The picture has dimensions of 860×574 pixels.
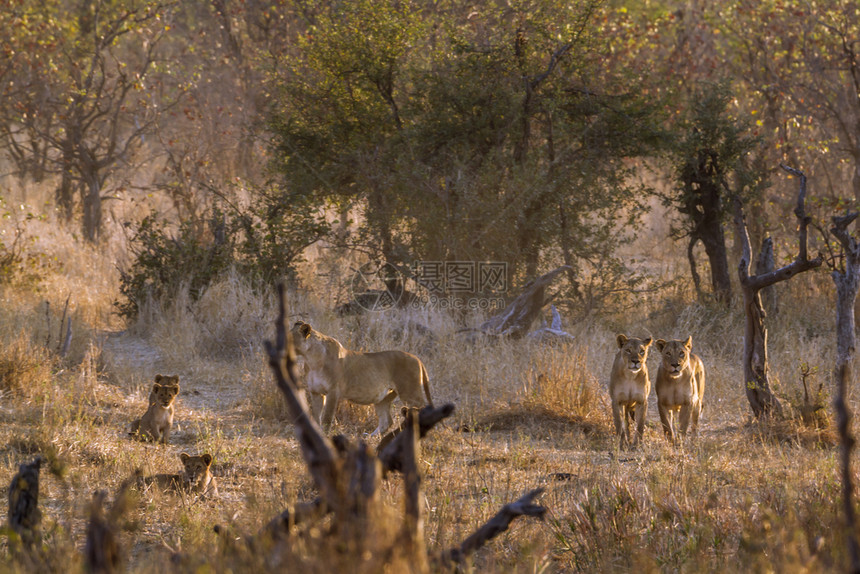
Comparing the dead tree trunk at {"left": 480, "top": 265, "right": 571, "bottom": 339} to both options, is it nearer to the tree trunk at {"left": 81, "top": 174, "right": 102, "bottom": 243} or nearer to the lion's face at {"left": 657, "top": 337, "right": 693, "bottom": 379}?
the lion's face at {"left": 657, "top": 337, "right": 693, "bottom": 379}

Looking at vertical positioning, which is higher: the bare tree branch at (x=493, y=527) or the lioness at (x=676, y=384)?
the lioness at (x=676, y=384)

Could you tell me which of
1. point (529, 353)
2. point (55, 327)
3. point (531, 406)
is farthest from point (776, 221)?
point (55, 327)

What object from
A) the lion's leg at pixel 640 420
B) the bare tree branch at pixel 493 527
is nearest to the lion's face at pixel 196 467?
the bare tree branch at pixel 493 527

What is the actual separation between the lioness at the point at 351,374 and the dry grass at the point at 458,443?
45 cm

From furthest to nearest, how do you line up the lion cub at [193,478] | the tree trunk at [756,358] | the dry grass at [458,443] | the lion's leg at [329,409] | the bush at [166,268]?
1. the bush at [166,268]
2. the tree trunk at [756,358]
3. the lion's leg at [329,409]
4. the lion cub at [193,478]
5. the dry grass at [458,443]

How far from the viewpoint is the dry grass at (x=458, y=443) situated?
14.3 ft

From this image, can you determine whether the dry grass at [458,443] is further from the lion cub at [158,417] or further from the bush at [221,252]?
the bush at [221,252]

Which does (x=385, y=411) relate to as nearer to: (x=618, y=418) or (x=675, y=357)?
(x=618, y=418)

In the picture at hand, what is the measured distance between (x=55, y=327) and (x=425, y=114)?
5.27 meters

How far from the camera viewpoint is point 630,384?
23.2ft

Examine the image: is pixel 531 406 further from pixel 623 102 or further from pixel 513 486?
pixel 623 102

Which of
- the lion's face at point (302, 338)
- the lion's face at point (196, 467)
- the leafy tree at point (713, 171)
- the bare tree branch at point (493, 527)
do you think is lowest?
the bare tree branch at point (493, 527)

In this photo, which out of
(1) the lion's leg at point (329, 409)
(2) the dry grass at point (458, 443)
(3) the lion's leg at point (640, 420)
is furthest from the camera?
(1) the lion's leg at point (329, 409)

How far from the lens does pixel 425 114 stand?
1251 centimetres
